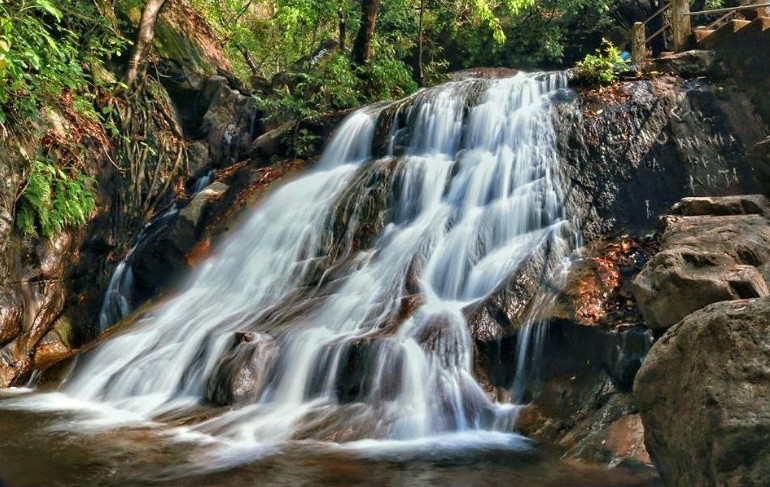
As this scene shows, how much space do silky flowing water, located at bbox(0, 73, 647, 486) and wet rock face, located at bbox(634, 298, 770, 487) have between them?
0.95 meters

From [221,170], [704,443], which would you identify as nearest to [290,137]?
[221,170]

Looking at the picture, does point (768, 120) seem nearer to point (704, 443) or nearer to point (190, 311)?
point (704, 443)

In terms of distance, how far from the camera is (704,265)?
4.85 m

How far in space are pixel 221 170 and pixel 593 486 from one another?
33.6 ft

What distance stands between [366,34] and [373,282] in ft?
29.1

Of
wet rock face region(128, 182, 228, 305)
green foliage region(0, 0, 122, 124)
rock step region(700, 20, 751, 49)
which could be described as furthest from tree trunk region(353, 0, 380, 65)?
rock step region(700, 20, 751, 49)

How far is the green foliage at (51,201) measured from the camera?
8.53 metres

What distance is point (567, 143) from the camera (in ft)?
27.3

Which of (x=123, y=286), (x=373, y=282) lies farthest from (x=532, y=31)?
(x=123, y=286)

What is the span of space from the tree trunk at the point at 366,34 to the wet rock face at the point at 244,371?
31.4 ft

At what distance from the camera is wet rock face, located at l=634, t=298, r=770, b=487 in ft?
9.06

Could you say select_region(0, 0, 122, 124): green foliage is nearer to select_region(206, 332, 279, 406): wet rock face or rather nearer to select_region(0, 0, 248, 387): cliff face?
select_region(0, 0, 248, 387): cliff face

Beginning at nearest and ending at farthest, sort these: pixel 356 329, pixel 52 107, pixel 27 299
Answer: pixel 356 329 → pixel 27 299 → pixel 52 107

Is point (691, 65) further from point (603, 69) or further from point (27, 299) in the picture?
point (27, 299)
